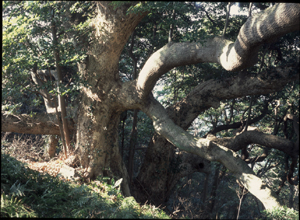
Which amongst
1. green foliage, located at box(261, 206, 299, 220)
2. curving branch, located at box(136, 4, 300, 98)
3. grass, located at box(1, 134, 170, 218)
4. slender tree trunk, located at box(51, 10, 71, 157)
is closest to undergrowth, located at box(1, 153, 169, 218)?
grass, located at box(1, 134, 170, 218)

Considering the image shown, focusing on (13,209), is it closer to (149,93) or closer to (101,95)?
(101,95)

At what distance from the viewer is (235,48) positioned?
15.1ft

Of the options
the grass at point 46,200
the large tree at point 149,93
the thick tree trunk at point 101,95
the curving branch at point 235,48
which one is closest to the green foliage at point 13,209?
the grass at point 46,200

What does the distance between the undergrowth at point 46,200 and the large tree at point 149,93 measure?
1.97m

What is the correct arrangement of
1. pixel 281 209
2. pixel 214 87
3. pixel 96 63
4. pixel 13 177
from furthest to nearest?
pixel 214 87
pixel 96 63
pixel 281 209
pixel 13 177

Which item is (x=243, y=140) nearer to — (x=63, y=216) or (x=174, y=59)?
(x=174, y=59)

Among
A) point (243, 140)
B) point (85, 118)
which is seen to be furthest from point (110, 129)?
point (243, 140)

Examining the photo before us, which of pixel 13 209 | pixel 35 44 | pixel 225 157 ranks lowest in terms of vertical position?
pixel 13 209

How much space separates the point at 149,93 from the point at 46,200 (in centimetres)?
346

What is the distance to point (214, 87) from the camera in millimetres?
7133

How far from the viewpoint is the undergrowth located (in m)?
3.26

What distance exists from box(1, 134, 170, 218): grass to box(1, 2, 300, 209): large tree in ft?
6.43

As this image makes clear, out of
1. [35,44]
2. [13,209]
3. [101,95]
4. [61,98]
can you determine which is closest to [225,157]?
[101,95]

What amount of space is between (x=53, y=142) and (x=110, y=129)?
2.96m
